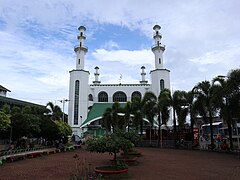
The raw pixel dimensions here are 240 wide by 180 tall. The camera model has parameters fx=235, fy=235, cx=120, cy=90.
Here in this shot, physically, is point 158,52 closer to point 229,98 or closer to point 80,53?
point 80,53

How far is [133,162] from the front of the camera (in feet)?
45.4

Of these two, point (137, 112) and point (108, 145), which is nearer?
point (108, 145)

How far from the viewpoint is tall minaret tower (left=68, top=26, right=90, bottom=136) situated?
173 ft

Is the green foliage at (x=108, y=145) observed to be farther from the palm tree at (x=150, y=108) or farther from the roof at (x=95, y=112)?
the roof at (x=95, y=112)

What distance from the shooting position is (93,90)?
2312 inches

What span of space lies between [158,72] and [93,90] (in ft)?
54.4

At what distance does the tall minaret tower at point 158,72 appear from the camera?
5512 cm

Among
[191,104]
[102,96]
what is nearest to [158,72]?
[102,96]

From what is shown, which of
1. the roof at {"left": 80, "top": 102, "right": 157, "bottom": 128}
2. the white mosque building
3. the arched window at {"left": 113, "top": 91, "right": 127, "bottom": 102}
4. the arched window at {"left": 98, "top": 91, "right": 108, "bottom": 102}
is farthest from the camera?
the arched window at {"left": 113, "top": 91, "right": 127, "bottom": 102}

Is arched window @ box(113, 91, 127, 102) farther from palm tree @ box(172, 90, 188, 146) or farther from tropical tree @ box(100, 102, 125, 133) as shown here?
palm tree @ box(172, 90, 188, 146)

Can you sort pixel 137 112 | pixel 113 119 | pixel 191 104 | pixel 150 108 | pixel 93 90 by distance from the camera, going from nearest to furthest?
pixel 191 104
pixel 150 108
pixel 137 112
pixel 113 119
pixel 93 90

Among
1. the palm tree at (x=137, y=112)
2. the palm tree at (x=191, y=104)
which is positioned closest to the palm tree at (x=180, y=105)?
the palm tree at (x=191, y=104)

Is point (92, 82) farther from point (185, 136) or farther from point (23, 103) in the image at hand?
point (185, 136)

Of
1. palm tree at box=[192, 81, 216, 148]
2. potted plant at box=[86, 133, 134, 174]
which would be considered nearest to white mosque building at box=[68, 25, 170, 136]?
palm tree at box=[192, 81, 216, 148]
